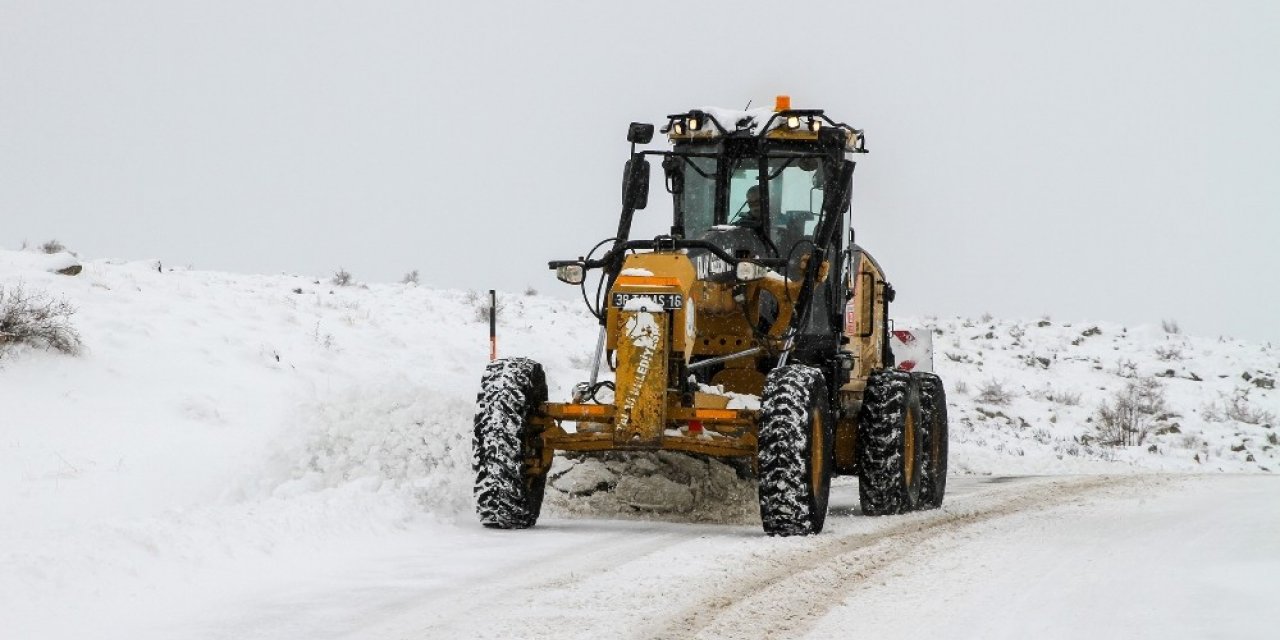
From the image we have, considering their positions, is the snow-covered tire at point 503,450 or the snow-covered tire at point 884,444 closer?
the snow-covered tire at point 503,450

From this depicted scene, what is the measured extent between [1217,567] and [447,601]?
4.36 metres

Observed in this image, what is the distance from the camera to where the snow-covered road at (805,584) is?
6.64 meters

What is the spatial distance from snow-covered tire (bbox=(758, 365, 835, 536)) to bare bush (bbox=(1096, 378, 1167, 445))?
48.1 feet

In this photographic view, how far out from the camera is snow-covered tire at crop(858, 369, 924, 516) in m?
12.0

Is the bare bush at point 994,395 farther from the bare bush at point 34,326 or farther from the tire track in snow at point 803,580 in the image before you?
the bare bush at point 34,326

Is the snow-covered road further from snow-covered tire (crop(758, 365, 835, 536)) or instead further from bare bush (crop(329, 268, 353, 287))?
bare bush (crop(329, 268, 353, 287))

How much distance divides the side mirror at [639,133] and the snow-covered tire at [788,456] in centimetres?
245

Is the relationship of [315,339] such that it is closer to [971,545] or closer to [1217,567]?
[971,545]

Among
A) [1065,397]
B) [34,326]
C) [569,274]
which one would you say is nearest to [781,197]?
[569,274]

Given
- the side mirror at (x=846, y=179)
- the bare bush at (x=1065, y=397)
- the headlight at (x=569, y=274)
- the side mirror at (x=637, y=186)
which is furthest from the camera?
the bare bush at (x=1065, y=397)

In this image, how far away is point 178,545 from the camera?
8.05 metres

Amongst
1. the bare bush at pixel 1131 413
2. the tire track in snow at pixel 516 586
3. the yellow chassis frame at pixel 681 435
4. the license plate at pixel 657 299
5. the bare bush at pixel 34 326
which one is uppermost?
the license plate at pixel 657 299

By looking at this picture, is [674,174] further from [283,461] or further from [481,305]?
[481,305]

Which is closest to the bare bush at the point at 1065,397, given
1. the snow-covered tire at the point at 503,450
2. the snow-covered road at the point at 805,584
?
the snow-covered road at the point at 805,584
